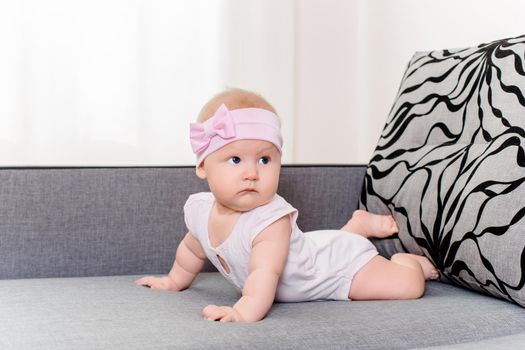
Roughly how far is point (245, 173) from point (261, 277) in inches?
8.0

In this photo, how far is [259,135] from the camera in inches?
58.2

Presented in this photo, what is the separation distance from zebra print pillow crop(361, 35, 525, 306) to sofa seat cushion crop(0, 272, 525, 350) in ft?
0.31

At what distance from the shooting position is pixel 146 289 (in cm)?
164

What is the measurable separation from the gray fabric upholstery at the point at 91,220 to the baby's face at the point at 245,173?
433 mm

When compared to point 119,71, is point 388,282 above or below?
below

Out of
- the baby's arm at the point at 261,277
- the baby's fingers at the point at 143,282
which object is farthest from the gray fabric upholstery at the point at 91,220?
the baby's arm at the point at 261,277

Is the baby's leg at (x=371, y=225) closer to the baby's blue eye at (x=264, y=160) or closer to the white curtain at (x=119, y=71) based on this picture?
the baby's blue eye at (x=264, y=160)

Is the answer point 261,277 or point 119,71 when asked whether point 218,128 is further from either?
point 119,71

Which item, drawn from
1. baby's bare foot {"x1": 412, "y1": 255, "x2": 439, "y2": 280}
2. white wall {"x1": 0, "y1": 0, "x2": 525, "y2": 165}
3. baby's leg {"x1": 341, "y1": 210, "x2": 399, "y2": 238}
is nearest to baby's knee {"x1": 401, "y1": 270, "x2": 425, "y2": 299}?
baby's bare foot {"x1": 412, "y1": 255, "x2": 439, "y2": 280}

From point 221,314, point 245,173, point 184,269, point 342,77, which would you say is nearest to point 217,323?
point 221,314

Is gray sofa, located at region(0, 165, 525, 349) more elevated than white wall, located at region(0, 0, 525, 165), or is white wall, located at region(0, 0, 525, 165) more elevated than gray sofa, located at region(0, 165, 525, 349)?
white wall, located at region(0, 0, 525, 165)

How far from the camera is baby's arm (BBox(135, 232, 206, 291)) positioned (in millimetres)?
1680

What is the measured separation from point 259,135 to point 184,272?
1.30ft

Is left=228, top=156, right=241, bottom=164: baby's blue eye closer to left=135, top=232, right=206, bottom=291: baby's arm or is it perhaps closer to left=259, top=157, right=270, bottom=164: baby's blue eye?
left=259, top=157, right=270, bottom=164: baby's blue eye
